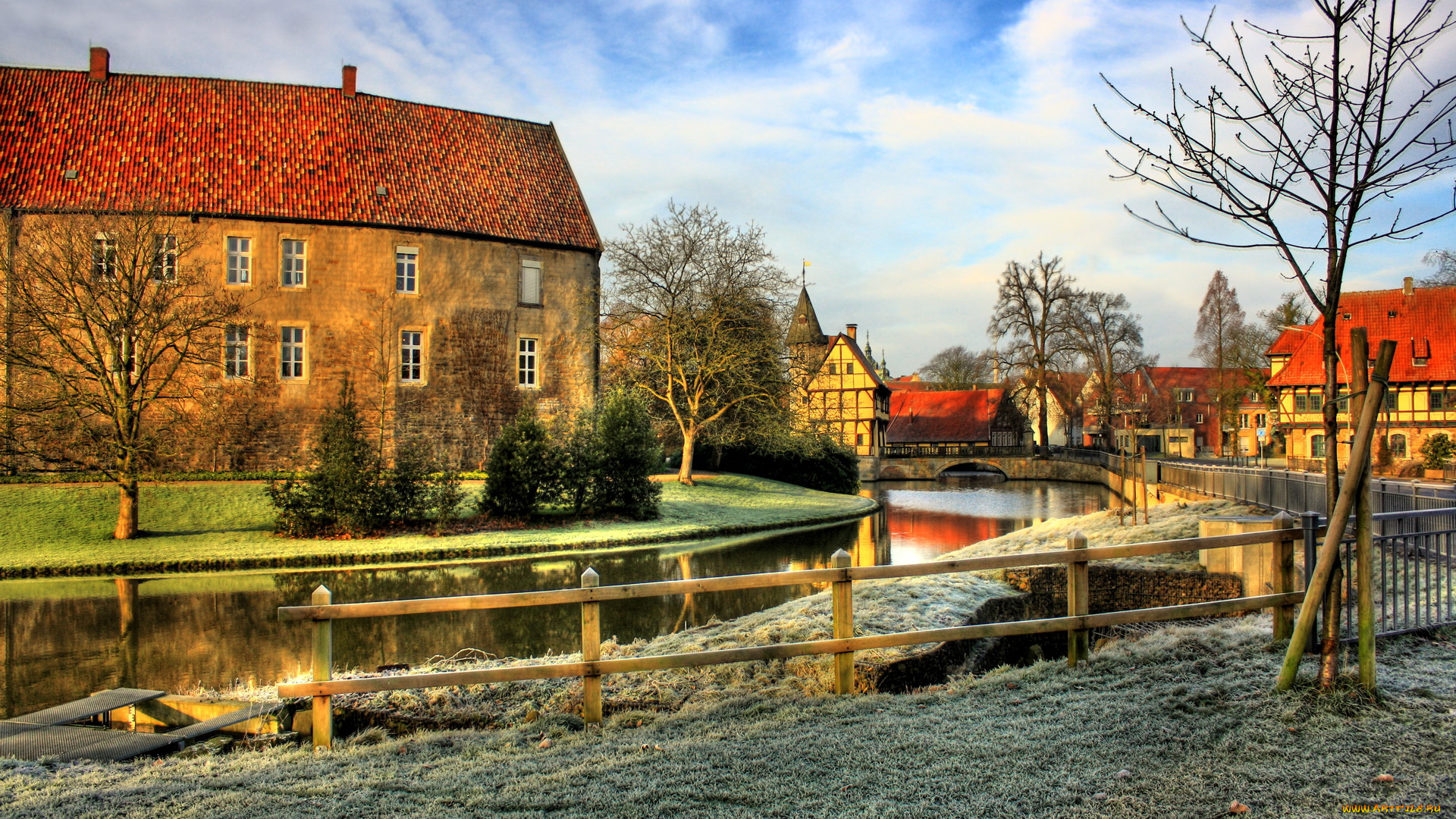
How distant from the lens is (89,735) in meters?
6.06

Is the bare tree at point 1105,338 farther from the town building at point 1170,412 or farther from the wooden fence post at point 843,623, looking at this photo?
the wooden fence post at point 843,623

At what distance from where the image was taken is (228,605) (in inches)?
534

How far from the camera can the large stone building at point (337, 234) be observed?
2962 centimetres

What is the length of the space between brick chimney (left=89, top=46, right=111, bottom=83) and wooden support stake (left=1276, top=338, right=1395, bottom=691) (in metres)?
38.4

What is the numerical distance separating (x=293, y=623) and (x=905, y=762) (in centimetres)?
1051

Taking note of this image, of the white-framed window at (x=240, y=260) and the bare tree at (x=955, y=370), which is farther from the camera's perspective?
the bare tree at (x=955, y=370)

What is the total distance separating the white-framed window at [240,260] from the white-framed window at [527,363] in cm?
917

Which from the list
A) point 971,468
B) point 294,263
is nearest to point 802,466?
point 294,263

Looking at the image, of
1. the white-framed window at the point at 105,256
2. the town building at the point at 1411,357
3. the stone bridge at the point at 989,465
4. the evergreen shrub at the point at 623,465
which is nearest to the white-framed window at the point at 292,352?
the white-framed window at the point at 105,256

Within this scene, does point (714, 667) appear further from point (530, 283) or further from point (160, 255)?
point (530, 283)

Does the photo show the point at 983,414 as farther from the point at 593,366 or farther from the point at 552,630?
the point at 552,630

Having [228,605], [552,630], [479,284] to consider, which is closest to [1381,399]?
[552,630]

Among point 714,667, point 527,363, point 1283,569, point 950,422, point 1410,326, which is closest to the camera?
point 1283,569

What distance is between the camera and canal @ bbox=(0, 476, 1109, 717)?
9.41 meters
